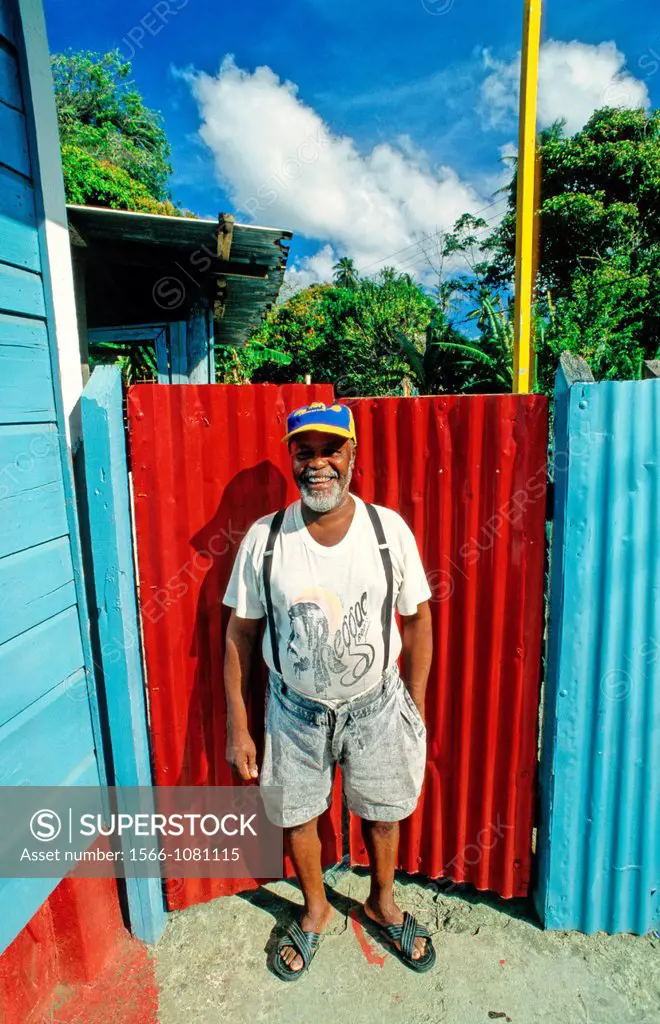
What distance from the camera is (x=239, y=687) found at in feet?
7.38

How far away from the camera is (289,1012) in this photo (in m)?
2.15

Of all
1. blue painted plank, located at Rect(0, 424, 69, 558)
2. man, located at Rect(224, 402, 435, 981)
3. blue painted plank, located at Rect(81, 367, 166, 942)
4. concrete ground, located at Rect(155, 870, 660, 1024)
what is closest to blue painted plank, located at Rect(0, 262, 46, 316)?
blue painted plank, located at Rect(81, 367, 166, 942)

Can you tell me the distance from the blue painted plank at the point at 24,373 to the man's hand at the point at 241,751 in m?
1.46

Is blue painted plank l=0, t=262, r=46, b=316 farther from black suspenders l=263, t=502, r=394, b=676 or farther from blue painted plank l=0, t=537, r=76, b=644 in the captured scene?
black suspenders l=263, t=502, r=394, b=676

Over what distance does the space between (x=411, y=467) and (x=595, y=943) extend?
2157 millimetres

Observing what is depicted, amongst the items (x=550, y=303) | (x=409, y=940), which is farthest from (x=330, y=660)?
(x=550, y=303)

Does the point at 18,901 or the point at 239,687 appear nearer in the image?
the point at 18,901

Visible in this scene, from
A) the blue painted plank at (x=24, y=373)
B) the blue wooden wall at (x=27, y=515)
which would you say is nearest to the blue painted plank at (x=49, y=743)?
the blue wooden wall at (x=27, y=515)

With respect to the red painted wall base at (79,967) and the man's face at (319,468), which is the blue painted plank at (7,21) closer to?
the man's face at (319,468)

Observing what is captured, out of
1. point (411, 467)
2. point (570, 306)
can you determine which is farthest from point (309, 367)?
point (411, 467)

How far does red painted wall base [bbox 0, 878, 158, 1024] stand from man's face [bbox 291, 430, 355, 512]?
1.82 meters

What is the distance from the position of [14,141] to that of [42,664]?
1.84 m

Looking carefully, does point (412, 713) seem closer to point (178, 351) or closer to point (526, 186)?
point (526, 186)

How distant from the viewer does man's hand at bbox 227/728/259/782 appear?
90.1 inches
